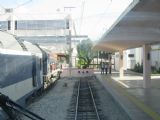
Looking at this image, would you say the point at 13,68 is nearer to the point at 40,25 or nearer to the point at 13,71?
the point at 13,71

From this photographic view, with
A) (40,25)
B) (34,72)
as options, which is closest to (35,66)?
(34,72)

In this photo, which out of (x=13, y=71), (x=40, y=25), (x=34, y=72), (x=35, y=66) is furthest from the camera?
(x=40, y=25)

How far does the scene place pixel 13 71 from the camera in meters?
13.1

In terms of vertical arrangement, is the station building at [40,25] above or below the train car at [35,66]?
above

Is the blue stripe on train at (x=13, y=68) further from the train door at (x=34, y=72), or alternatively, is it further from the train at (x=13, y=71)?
the train door at (x=34, y=72)

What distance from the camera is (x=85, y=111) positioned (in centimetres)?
Answer: 1872

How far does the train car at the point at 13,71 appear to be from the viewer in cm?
1138

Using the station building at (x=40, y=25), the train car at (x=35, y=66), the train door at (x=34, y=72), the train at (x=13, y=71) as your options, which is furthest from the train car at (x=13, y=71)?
the station building at (x=40, y=25)

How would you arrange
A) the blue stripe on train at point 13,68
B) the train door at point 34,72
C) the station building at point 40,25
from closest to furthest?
the blue stripe on train at point 13,68
the train door at point 34,72
the station building at point 40,25

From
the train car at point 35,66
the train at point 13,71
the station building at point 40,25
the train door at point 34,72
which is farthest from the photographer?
the station building at point 40,25

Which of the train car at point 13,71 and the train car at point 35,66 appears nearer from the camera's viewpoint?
the train car at point 13,71

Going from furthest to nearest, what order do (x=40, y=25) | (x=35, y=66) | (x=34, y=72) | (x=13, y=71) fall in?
(x=40, y=25) < (x=35, y=66) < (x=34, y=72) < (x=13, y=71)

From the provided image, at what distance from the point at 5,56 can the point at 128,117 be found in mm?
6029

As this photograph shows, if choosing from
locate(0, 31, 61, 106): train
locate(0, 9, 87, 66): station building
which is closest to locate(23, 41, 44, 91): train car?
locate(0, 31, 61, 106): train
